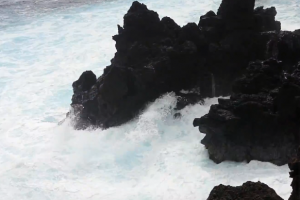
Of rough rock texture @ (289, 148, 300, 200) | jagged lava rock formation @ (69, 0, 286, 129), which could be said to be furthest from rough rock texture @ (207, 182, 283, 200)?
jagged lava rock formation @ (69, 0, 286, 129)

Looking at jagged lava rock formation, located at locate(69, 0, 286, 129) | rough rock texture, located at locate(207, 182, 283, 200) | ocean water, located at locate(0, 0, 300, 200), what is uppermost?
jagged lava rock formation, located at locate(69, 0, 286, 129)

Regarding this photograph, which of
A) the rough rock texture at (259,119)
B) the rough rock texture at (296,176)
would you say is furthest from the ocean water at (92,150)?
the rough rock texture at (296,176)

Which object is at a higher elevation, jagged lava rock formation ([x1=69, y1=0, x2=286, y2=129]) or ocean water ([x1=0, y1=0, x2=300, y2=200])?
jagged lava rock formation ([x1=69, y1=0, x2=286, y2=129])

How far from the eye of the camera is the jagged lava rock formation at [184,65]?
53.2 feet

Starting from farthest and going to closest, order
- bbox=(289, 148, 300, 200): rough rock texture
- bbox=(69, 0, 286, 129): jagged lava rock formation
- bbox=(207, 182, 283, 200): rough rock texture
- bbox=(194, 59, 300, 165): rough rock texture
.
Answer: bbox=(69, 0, 286, 129): jagged lava rock formation → bbox=(194, 59, 300, 165): rough rock texture → bbox=(289, 148, 300, 200): rough rock texture → bbox=(207, 182, 283, 200): rough rock texture

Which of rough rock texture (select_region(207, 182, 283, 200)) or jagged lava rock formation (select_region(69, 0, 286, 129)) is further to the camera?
jagged lava rock formation (select_region(69, 0, 286, 129))

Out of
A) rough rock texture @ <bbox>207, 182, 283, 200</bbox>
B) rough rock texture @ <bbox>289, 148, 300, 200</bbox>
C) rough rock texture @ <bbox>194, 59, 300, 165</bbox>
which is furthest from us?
rough rock texture @ <bbox>194, 59, 300, 165</bbox>

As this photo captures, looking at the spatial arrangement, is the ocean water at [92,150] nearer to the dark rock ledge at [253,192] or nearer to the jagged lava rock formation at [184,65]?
the jagged lava rock formation at [184,65]

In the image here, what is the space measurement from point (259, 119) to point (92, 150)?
5.57 metres

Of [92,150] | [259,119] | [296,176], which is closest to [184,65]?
[92,150]

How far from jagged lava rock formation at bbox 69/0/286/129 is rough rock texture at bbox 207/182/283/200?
27.2ft

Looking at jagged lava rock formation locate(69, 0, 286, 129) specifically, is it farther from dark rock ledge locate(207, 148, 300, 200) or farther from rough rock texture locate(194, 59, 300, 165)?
dark rock ledge locate(207, 148, 300, 200)

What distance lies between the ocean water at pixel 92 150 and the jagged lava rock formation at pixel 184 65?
0.47 metres

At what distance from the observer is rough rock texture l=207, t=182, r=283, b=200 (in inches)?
308
